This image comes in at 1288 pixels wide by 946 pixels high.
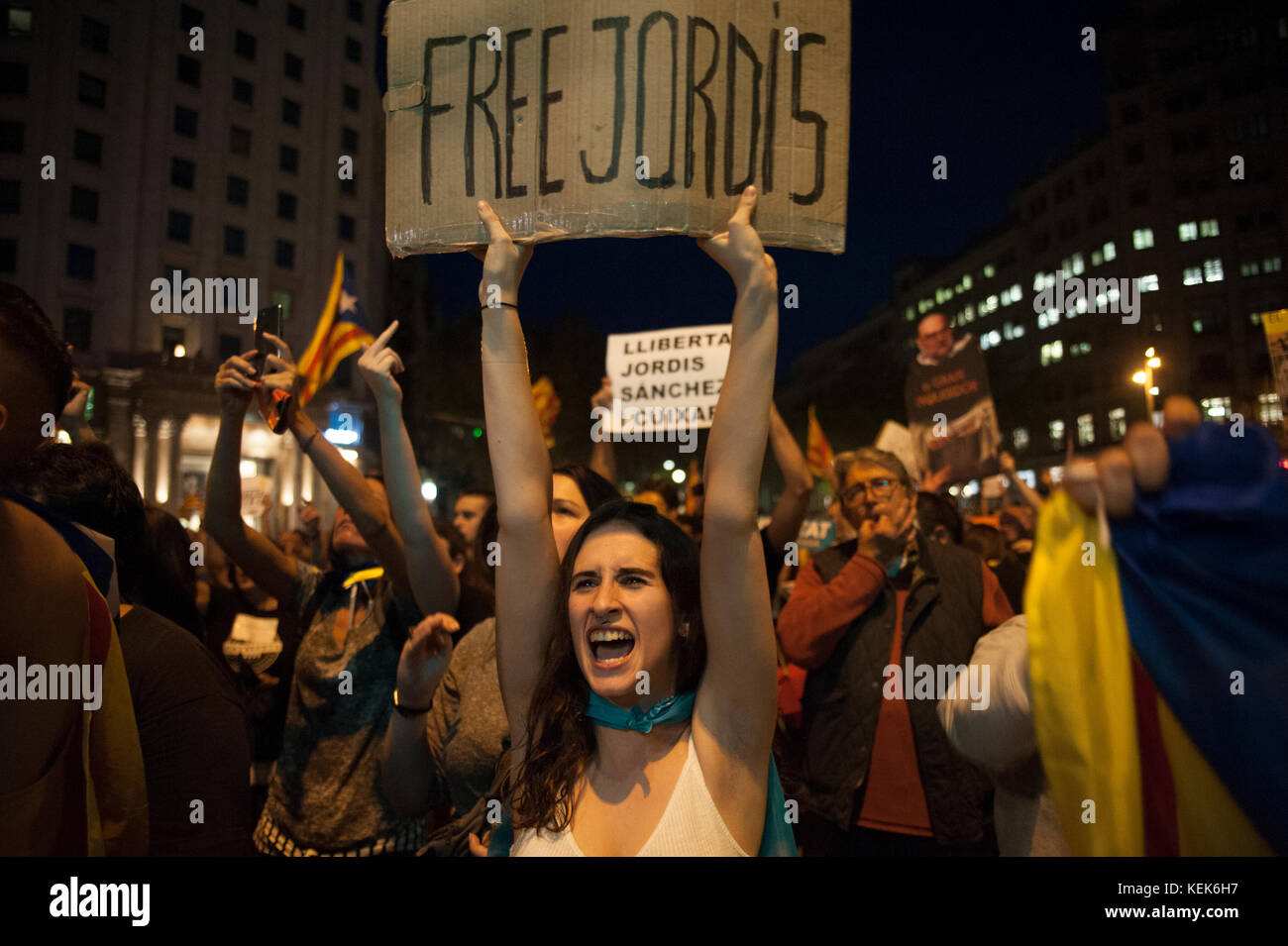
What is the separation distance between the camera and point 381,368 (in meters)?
2.87

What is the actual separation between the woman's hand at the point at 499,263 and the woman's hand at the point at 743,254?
0.45 m

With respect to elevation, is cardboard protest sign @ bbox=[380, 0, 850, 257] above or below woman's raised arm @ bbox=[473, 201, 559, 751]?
above

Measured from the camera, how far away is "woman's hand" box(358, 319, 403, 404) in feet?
9.32

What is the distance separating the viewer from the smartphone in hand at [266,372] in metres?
2.86

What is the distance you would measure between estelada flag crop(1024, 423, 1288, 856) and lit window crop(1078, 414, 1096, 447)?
70536mm

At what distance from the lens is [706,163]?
2002 mm

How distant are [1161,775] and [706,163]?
1.59m

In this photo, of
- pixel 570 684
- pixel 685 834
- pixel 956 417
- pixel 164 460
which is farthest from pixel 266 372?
pixel 164 460

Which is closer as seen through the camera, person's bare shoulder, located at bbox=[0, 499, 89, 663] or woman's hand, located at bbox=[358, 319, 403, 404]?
person's bare shoulder, located at bbox=[0, 499, 89, 663]

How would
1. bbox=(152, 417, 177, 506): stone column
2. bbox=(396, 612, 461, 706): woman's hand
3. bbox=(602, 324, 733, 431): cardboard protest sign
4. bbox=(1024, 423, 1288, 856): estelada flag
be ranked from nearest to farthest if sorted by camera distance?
bbox=(1024, 423, 1288, 856): estelada flag → bbox=(396, 612, 461, 706): woman's hand → bbox=(602, 324, 733, 431): cardboard protest sign → bbox=(152, 417, 177, 506): stone column

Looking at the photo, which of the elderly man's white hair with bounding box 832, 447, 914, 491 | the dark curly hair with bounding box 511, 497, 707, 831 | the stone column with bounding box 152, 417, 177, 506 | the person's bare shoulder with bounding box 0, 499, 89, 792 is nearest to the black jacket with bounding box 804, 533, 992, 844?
the elderly man's white hair with bounding box 832, 447, 914, 491

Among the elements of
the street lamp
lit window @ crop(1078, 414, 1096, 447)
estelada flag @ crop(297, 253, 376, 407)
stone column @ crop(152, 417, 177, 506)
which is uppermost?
lit window @ crop(1078, 414, 1096, 447)

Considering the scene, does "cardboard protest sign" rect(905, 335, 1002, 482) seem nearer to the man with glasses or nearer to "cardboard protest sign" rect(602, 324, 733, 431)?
"cardboard protest sign" rect(602, 324, 733, 431)

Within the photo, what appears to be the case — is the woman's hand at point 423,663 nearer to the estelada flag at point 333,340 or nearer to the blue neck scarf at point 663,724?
the blue neck scarf at point 663,724
